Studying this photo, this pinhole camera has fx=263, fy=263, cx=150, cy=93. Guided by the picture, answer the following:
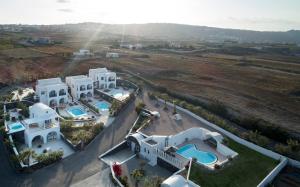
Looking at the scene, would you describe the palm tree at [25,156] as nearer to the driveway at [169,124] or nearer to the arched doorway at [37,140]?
the arched doorway at [37,140]

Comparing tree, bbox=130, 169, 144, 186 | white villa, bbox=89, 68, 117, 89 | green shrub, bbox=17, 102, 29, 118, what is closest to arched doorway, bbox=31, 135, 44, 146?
green shrub, bbox=17, 102, 29, 118

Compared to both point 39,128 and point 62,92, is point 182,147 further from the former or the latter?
point 62,92

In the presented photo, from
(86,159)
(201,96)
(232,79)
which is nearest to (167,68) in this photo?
(232,79)

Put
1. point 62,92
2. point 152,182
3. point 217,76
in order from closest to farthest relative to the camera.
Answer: point 152,182
point 62,92
point 217,76

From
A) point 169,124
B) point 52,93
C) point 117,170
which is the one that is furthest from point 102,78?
point 117,170

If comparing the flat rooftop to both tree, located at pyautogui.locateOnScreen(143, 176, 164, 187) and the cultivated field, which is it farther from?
the cultivated field

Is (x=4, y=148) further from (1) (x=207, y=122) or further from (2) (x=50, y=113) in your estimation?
(1) (x=207, y=122)

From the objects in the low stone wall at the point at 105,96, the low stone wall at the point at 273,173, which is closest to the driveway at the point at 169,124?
the low stone wall at the point at 105,96
